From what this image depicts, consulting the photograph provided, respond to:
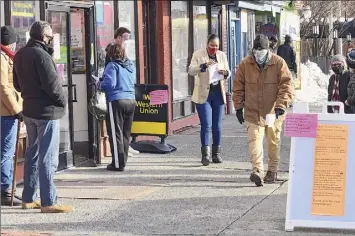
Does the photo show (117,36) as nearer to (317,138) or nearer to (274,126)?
(274,126)

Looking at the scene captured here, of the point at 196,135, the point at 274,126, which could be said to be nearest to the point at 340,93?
the point at 274,126

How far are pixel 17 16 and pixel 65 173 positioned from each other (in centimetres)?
226

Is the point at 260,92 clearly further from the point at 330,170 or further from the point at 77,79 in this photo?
the point at 77,79

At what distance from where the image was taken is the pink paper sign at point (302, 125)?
24.5 feet

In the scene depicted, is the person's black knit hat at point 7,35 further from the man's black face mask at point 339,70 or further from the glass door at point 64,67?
the man's black face mask at point 339,70

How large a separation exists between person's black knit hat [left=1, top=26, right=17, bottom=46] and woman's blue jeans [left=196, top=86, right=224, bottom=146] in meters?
3.41

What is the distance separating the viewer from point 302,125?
7477 mm

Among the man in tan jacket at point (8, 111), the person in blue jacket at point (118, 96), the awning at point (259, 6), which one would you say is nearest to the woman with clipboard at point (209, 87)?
the person in blue jacket at point (118, 96)

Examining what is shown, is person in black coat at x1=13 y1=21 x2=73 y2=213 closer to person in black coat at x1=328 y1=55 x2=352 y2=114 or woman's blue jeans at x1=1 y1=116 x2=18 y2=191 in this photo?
woman's blue jeans at x1=1 y1=116 x2=18 y2=191

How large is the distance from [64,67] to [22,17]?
121 cm

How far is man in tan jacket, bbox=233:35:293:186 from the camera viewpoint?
9.54 meters

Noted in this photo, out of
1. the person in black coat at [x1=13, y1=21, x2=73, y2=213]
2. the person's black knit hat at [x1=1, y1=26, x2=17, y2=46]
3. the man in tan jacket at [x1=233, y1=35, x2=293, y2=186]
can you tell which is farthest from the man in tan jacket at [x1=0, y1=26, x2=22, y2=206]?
the man in tan jacket at [x1=233, y1=35, x2=293, y2=186]

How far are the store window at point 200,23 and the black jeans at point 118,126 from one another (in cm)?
632

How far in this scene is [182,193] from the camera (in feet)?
30.8
